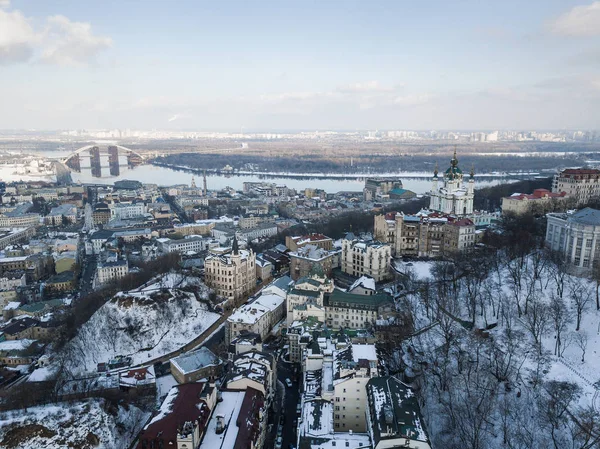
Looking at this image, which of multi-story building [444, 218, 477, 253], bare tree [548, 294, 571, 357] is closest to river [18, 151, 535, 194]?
multi-story building [444, 218, 477, 253]

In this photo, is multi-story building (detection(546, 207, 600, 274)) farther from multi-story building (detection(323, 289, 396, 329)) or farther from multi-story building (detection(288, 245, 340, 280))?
multi-story building (detection(288, 245, 340, 280))

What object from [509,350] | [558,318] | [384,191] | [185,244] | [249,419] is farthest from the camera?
[384,191]

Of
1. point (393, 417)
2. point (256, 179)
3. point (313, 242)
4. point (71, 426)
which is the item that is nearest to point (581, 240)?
point (393, 417)

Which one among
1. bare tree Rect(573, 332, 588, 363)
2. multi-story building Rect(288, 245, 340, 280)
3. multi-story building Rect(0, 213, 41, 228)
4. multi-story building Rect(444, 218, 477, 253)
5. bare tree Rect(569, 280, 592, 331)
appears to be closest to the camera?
bare tree Rect(573, 332, 588, 363)

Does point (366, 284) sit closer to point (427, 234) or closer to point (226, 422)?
point (427, 234)

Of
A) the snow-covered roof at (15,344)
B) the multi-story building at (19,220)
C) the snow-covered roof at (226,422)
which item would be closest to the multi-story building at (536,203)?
the snow-covered roof at (226,422)

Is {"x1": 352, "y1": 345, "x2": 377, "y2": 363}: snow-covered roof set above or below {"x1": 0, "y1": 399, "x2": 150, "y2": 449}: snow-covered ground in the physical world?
above

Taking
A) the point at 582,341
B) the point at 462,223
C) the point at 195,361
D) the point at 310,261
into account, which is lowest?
the point at 195,361
